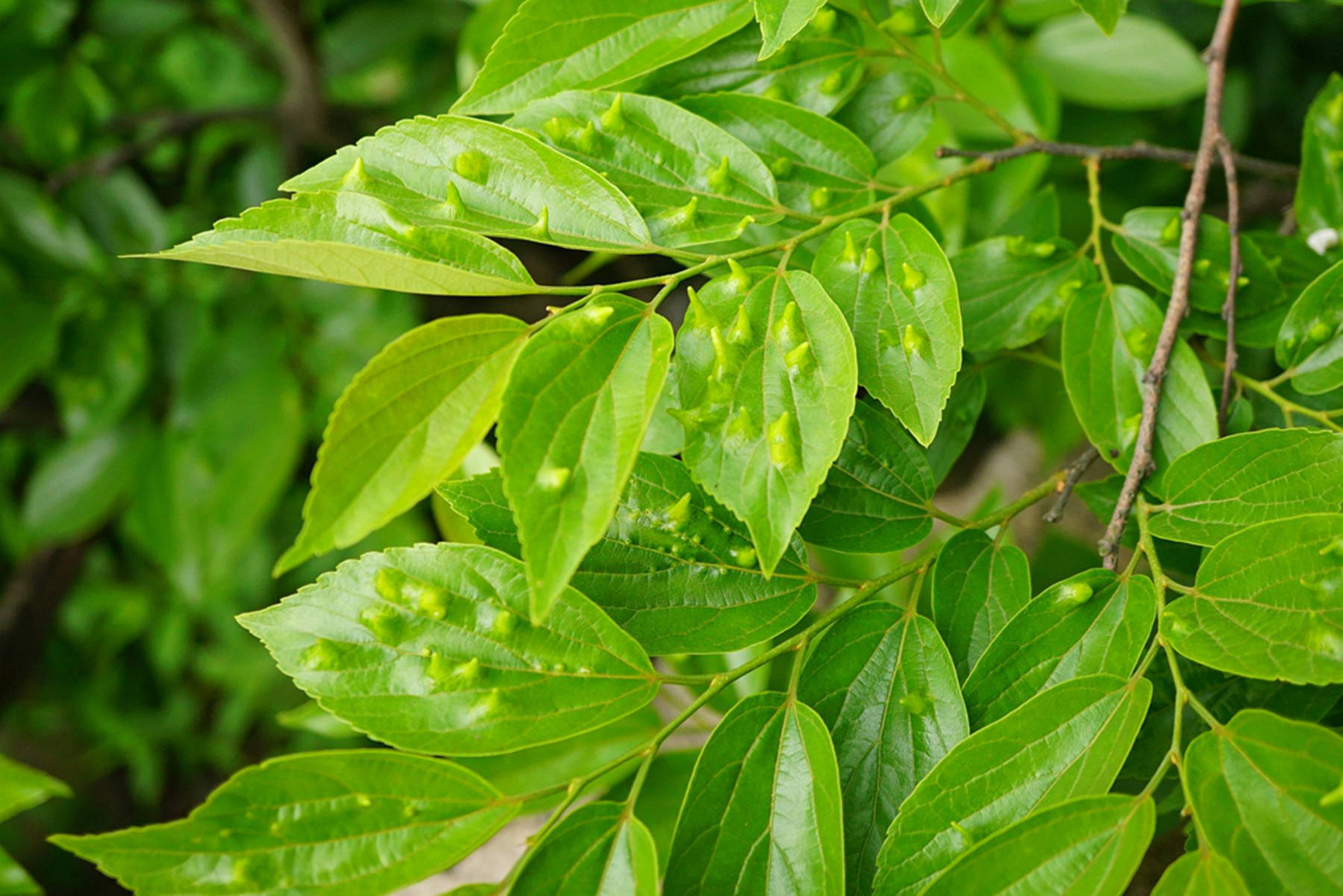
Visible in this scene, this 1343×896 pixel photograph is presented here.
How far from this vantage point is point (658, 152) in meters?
0.54

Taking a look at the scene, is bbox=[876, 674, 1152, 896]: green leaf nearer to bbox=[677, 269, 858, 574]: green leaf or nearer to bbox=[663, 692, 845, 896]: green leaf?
bbox=[663, 692, 845, 896]: green leaf

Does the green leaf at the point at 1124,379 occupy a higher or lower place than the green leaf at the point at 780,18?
lower

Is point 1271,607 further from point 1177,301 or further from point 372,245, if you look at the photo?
point 372,245

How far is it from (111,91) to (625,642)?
1.33 metres

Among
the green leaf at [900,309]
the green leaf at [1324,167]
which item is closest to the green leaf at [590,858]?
the green leaf at [900,309]

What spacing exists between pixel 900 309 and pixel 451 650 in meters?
0.30

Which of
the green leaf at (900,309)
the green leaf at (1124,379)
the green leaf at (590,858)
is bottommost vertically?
the green leaf at (590,858)

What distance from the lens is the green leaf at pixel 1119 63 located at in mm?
953

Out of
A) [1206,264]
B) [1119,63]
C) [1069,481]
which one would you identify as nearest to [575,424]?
[1069,481]

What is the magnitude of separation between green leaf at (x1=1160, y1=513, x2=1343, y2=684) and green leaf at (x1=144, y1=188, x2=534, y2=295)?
368 millimetres

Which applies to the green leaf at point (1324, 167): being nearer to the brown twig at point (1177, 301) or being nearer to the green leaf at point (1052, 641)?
the brown twig at point (1177, 301)

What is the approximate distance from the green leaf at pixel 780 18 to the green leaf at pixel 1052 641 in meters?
0.32

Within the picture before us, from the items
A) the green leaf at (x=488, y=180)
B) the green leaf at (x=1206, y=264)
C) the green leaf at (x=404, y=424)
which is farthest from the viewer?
the green leaf at (x=1206, y=264)

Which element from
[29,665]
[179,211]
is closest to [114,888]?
[29,665]
